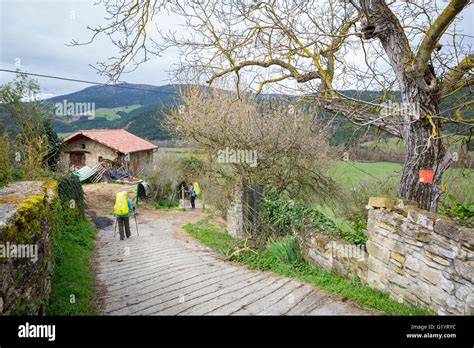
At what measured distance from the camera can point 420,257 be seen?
405 centimetres

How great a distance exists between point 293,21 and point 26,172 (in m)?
7.82

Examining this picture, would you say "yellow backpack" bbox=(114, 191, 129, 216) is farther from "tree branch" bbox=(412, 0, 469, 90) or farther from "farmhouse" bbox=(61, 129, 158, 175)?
"farmhouse" bbox=(61, 129, 158, 175)

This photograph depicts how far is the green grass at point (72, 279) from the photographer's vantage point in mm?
4337

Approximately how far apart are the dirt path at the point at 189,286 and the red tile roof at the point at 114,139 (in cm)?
1995

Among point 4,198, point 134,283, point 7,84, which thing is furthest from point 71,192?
point 7,84

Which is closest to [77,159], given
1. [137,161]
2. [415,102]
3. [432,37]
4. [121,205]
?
[137,161]

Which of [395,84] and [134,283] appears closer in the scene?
[134,283]

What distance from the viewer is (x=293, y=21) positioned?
5.90m

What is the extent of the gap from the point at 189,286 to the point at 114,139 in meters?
26.6

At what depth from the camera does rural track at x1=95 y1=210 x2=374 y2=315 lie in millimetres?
4473

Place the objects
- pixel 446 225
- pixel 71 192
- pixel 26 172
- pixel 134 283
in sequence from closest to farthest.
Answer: pixel 446 225 < pixel 134 283 < pixel 26 172 < pixel 71 192

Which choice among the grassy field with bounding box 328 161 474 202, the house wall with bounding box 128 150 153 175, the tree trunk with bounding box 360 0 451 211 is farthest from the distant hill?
the house wall with bounding box 128 150 153 175
